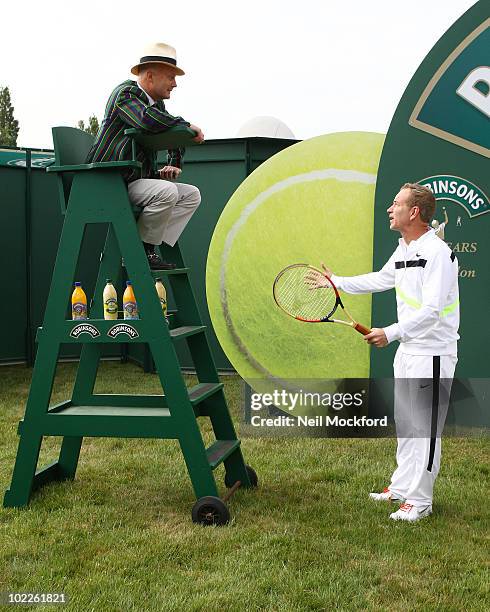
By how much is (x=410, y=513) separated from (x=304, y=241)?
2.56 metres

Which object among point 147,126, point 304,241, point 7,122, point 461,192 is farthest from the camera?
point 7,122

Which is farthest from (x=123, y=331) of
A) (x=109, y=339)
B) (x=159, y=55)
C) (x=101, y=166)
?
(x=159, y=55)

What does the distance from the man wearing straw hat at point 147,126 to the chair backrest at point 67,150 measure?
15cm

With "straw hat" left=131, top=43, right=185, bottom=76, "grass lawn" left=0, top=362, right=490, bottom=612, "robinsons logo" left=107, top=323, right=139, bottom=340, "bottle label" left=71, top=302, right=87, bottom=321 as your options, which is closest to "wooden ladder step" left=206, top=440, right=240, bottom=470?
"grass lawn" left=0, top=362, right=490, bottom=612

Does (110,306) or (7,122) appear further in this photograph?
(7,122)

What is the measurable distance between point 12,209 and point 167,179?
226 inches

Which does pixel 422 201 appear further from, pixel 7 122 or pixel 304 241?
pixel 7 122

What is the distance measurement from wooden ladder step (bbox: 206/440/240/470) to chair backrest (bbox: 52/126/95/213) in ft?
5.12

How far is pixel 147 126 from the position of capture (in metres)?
3.86

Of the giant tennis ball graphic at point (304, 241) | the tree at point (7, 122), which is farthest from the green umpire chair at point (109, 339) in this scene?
the tree at point (7, 122)

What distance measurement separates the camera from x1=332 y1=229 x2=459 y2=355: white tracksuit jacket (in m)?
3.87

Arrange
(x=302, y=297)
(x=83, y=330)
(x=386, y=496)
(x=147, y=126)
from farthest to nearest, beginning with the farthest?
(x=302, y=297) < (x=386, y=496) < (x=83, y=330) < (x=147, y=126)

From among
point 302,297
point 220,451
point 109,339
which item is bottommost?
point 220,451

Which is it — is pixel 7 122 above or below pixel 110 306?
above
